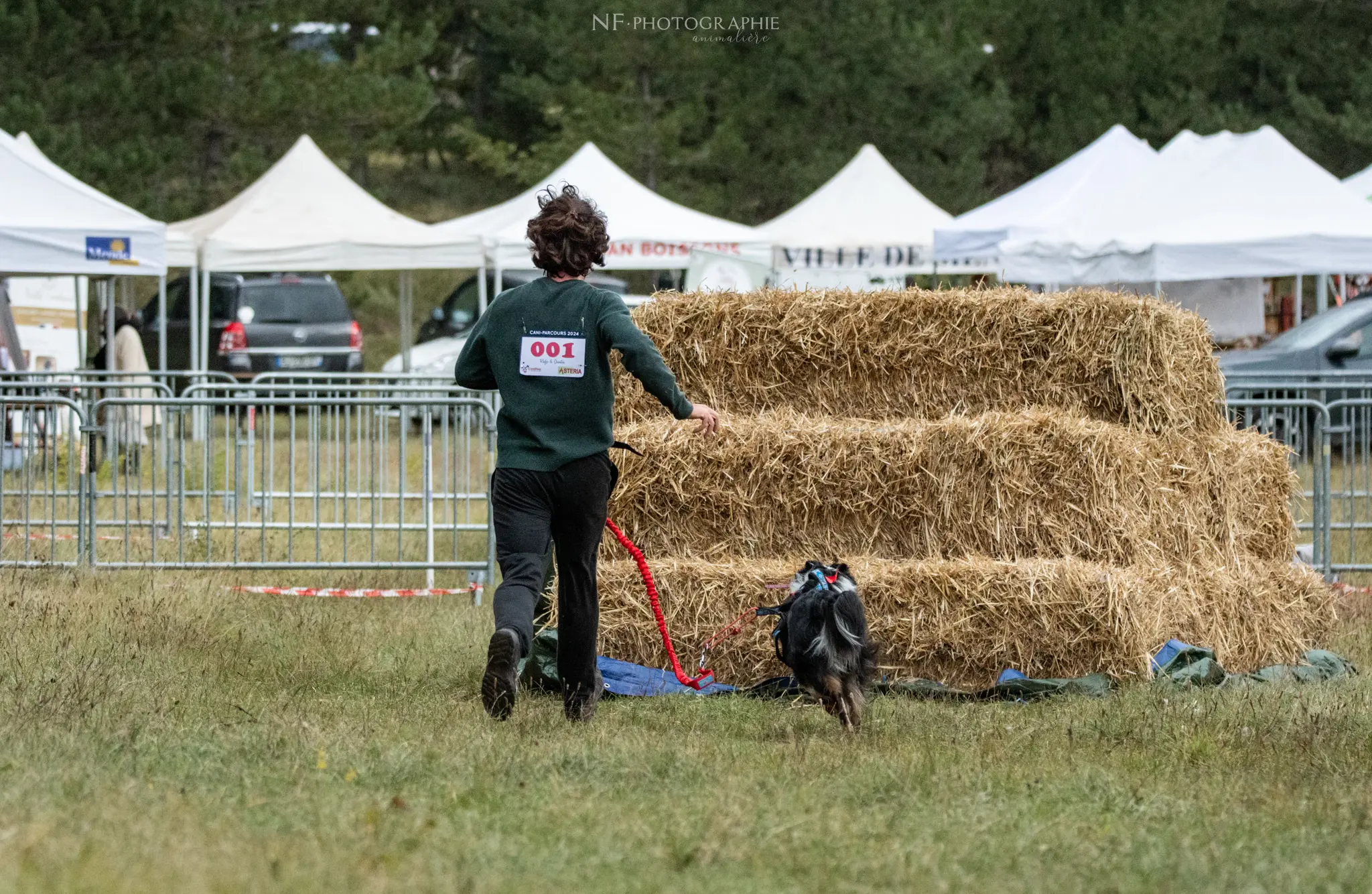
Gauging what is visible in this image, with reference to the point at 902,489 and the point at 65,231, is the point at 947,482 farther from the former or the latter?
the point at 65,231

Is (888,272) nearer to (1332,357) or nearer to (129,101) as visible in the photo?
(1332,357)

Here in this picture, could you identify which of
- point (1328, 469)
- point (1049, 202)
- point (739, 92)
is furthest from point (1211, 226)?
point (739, 92)

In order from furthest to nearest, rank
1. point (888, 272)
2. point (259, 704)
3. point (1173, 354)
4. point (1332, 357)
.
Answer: point (888, 272) < point (1332, 357) < point (1173, 354) < point (259, 704)

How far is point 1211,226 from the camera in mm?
18797

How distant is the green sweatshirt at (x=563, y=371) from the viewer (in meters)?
6.25

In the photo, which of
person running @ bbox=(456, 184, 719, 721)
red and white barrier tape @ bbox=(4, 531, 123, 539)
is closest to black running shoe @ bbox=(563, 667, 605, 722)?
person running @ bbox=(456, 184, 719, 721)

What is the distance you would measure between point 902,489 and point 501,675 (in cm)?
219

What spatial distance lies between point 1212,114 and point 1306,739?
3375 centimetres

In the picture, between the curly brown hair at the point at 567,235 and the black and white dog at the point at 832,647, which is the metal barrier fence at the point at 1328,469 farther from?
the curly brown hair at the point at 567,235

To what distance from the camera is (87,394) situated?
15047 mm

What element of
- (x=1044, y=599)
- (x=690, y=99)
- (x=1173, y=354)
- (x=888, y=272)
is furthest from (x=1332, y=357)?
(x=690, y=99)

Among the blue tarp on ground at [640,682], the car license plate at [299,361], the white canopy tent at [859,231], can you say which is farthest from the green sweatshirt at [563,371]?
the car license plate at [299,361]

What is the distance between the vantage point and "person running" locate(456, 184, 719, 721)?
625 centimetres

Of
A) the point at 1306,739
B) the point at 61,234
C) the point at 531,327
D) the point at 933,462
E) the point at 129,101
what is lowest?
the point at 1306,739
